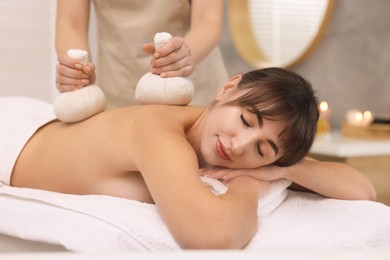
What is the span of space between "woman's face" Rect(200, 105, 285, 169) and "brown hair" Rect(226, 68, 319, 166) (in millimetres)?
18

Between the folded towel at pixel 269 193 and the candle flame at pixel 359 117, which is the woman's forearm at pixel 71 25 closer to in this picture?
the folded towel at pixel 269 193

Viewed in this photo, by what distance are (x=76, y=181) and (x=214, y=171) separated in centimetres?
33

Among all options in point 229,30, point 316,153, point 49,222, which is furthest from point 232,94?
point 229,30

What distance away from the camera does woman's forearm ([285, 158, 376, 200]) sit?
1.26 meters

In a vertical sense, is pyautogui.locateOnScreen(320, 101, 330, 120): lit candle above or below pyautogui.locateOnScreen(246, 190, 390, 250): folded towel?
below

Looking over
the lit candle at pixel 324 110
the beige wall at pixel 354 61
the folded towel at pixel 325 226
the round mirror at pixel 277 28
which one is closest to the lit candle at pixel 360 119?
the lit candle at pixel 324 110

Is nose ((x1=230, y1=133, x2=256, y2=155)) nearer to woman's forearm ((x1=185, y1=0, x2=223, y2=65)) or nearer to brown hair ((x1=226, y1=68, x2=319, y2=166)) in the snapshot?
brown hair ((x1=226, y1=68, x2=319, y2=166))

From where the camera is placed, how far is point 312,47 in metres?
3.17

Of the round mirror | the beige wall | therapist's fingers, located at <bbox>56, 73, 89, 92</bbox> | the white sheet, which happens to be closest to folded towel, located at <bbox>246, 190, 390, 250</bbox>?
the white sheet

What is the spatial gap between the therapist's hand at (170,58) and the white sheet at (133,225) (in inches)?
15.4

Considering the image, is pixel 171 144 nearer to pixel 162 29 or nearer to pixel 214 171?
pixel 214 171

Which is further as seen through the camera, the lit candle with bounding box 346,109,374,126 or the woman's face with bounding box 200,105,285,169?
the lit candle with bounding box 346,109,374,126

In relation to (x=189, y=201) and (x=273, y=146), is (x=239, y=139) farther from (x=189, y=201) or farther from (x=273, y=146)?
(x=189, y=201)

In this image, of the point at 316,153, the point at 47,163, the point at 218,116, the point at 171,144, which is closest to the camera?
the point at 171,144
